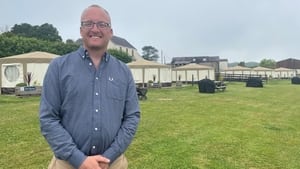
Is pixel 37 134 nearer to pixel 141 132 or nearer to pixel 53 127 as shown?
pixel 141 132

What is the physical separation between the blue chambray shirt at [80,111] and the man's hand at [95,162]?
0.09ft

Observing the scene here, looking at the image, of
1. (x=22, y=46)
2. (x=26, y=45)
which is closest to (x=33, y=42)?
(x=26, y=45)

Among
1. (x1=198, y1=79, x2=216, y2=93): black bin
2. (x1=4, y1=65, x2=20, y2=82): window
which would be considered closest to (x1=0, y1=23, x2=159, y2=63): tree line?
(x1=4, y1=65, x2=20, y2=82): window

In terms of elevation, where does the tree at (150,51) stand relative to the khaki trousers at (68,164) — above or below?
above

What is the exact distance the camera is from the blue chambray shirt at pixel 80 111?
2514mm

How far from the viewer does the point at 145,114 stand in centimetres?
1339

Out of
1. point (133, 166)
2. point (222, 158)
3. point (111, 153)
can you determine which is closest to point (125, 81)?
point (111, 153)

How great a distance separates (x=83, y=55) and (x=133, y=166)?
3.92m

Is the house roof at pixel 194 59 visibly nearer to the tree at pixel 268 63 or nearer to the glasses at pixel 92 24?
the tree at pixel 268 63

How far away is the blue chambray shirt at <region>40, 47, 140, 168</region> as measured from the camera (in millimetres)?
2514

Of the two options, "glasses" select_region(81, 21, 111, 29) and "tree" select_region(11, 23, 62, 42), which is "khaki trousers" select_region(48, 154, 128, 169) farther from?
"tree" select_region(11, 23, 62, 42)

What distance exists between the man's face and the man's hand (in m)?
0.71

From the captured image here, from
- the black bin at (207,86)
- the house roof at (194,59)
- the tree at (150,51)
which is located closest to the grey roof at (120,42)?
the house roof at (194,59)

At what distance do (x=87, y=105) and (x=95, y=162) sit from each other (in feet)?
1.19
